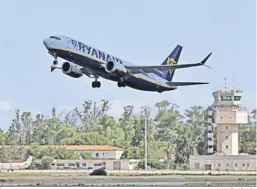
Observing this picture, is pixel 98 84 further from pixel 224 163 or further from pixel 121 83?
pixel 224 163

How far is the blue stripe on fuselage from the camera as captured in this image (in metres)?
40.8

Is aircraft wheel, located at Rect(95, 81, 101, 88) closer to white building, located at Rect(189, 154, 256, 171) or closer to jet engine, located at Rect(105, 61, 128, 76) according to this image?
jet engine, located at Rect(105, 61, 128, 76)

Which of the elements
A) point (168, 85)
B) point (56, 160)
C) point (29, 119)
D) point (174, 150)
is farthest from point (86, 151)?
point (168, 85)

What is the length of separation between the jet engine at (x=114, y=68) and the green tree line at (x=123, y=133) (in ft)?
119

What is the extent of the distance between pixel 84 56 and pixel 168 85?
5555 mm

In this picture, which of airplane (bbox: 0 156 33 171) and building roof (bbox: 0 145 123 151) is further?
building roof (bbox: 0 145 123 151)

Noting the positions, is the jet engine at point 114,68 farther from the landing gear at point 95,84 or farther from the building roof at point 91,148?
the building roof at point 91,148

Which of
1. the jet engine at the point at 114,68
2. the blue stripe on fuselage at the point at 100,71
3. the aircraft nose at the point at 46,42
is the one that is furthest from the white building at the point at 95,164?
the aircraft nose at the point at 46,42

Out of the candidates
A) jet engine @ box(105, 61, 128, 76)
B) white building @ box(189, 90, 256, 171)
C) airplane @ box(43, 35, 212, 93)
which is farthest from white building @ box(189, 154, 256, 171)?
jet engine @ box(105, 61, 128, 76)

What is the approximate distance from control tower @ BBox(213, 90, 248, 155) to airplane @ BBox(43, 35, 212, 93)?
41695 mm

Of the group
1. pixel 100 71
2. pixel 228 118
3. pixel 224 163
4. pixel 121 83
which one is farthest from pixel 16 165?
pixel 100 71

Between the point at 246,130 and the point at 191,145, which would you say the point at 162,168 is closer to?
the point at 191,145

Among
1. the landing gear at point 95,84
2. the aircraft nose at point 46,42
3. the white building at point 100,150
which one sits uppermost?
the aircraft nose at point 46,42

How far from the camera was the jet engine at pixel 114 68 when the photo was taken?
41812 mm
